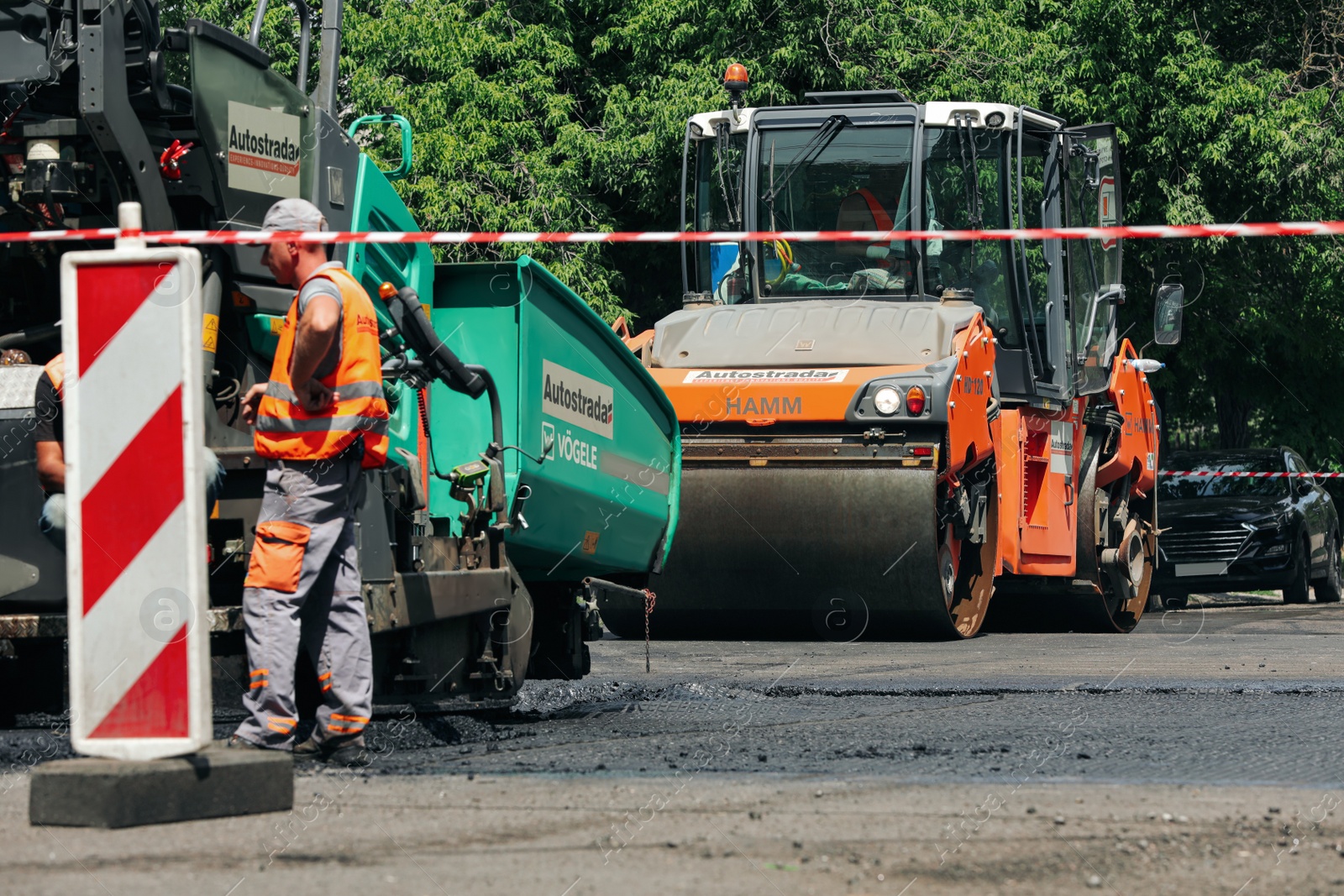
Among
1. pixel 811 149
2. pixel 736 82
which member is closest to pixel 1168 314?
pixel 811 149

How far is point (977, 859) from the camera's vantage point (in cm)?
378

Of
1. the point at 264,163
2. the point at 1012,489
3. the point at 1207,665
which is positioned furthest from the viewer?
the point at 1012,489

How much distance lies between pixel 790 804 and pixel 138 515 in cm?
167

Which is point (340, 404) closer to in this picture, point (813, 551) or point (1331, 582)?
point (813, 551)

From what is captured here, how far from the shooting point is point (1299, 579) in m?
16.9

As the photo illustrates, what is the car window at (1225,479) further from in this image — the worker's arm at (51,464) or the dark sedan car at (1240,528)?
the worker's arm at (51,464)

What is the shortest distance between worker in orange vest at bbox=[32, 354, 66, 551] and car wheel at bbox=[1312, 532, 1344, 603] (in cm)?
1489

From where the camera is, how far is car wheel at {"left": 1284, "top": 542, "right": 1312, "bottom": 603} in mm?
16752

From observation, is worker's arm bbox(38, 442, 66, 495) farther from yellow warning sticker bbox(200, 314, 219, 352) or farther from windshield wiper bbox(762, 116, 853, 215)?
windshield wiper bbox(762, 116, 853, 215)

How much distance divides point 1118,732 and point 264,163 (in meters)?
3.37

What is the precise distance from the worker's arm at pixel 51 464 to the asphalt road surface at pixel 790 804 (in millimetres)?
806

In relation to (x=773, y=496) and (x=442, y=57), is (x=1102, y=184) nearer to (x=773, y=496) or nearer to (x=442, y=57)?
(x=773, y=496)

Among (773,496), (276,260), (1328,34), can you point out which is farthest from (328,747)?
(1328,34)

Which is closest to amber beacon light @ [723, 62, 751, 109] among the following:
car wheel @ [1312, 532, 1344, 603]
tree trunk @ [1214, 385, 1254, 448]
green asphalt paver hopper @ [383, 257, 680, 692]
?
green asphalt paver hopper @ [383, 257, 680, 692]
